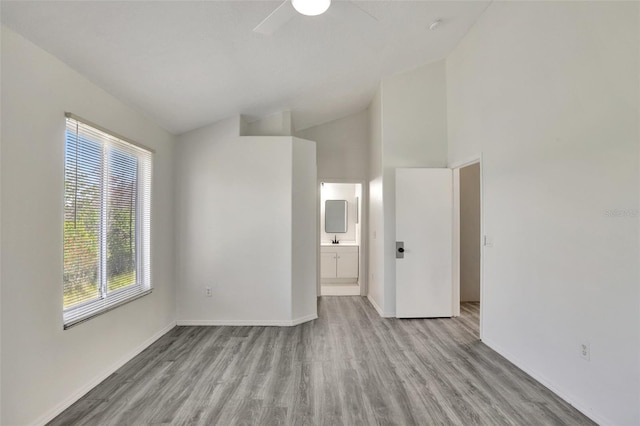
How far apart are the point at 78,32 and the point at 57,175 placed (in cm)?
91

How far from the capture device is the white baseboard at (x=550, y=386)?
203 cm

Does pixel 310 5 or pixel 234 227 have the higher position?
pixel 310 5

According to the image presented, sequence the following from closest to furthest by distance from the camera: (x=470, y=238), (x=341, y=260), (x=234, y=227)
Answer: (x=234, y=227) → (x=470, y=238) → (x=341, y=260)

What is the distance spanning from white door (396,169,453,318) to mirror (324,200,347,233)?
8.53 ft

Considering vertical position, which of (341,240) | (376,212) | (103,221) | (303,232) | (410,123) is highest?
(410,123)

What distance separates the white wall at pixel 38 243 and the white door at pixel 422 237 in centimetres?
323

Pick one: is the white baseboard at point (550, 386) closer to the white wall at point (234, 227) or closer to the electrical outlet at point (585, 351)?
the electrical outlet at point (585, 351)

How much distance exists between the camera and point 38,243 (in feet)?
6.35

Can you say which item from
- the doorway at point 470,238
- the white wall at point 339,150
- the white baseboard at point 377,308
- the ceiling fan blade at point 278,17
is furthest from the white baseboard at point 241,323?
the ceiling fan blade at point 278,17

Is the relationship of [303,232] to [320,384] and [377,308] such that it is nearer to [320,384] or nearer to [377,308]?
[377,308]

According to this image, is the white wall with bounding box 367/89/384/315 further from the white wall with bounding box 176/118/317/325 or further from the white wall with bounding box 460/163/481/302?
the white wall with bounding box 460/163/481/302

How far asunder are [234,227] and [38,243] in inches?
80.8

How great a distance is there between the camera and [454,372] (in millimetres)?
2666

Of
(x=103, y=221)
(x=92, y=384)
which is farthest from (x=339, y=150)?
(x=92, y=384)
